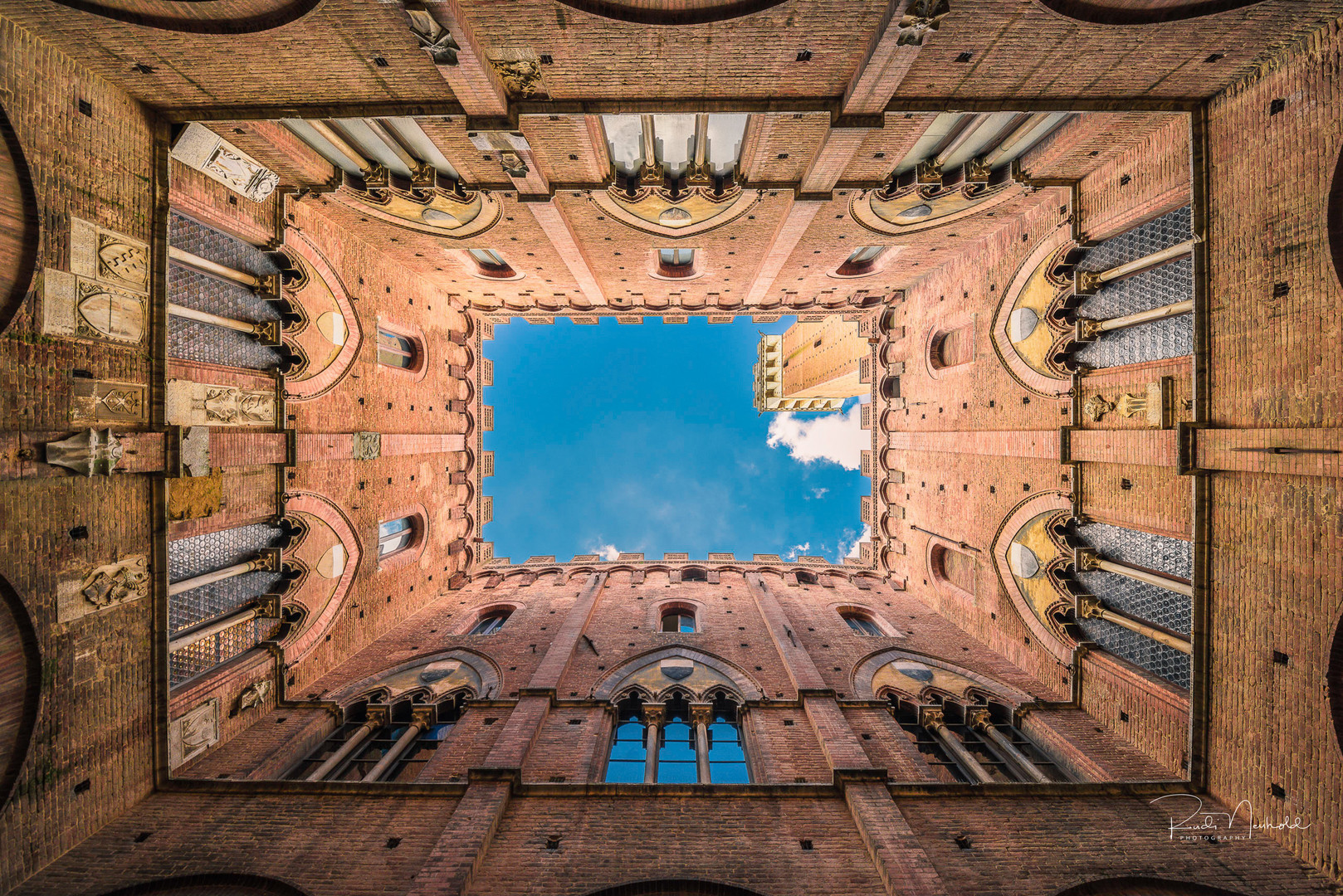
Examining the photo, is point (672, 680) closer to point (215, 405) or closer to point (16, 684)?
point (16, 684)

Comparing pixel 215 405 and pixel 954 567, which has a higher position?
pixel 215 405

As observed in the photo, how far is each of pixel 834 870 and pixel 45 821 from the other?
12.5m

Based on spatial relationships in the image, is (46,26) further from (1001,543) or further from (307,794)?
(1001,543)

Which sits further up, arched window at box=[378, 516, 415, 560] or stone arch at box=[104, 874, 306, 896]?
arched window at box=[378, 516, 415, 560]

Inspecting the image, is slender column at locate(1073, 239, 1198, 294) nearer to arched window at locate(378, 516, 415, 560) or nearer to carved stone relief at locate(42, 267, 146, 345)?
carved stone relief at locate(42, 267, 146, 345)

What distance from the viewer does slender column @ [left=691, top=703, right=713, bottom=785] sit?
1061 cm

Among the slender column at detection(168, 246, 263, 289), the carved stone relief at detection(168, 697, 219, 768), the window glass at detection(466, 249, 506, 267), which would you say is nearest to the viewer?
the carved stone relief at detection(168, 697, 219, 768)

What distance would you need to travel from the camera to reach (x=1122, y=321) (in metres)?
11.0

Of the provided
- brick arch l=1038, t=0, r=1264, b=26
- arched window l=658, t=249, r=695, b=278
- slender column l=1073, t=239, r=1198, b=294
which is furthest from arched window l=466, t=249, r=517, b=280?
slender column l=1073, t=239, r=1198, b=294

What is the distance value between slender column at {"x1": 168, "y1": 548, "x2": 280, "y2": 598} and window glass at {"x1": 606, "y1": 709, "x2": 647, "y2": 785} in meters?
9.65

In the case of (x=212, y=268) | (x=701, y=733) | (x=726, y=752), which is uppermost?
(x=212, y=268)

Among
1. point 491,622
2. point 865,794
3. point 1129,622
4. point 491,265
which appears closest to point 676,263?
point 491,265

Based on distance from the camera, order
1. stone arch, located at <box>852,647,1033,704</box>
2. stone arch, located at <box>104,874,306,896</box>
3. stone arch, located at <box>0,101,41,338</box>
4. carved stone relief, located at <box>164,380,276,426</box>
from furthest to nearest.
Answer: stone arch, located at <box>852,647,1033,704</box>, carved stone relief, located at <box>164,380,276,426</box>, stone arch, located at <box>104,874,306,896</box>, stone arch, located at <box>0,101,41,338</box>

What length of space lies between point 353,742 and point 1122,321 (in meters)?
20.8
